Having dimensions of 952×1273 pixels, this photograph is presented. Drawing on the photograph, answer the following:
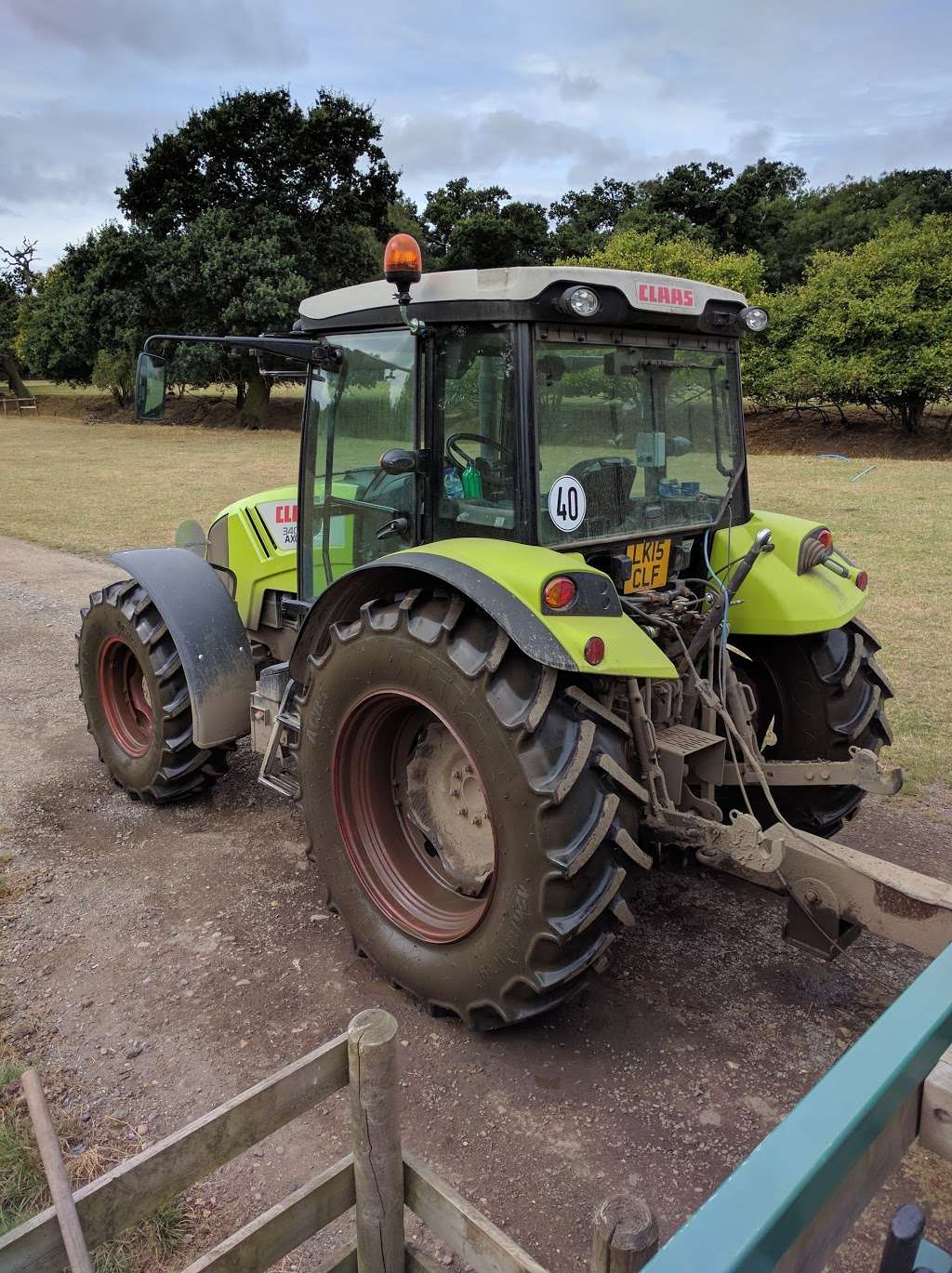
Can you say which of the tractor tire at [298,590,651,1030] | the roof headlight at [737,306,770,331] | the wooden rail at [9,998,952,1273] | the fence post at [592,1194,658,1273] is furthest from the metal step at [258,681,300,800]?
the fence post at [592,1194,658,1273]

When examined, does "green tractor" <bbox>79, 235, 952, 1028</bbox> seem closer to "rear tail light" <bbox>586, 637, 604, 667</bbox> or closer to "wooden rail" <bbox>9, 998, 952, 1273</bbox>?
"rear tail light" <bbox>586, 637, 604, 667</bbox>

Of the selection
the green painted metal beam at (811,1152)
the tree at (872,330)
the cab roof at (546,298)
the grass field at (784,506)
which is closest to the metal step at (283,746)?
the cab roof at (546,298)

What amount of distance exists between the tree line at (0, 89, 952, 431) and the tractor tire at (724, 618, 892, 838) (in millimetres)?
18136

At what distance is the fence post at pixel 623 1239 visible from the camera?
1.26 meters

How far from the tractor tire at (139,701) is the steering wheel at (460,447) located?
5.61 ft

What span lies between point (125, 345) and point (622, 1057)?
26.1m

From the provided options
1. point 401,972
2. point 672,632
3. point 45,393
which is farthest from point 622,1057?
point 45,393

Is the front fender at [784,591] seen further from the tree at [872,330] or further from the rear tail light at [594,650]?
the tree at [872,330]

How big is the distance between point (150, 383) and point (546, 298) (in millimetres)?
1716

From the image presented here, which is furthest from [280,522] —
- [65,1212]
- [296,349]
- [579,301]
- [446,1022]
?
[65,1212]

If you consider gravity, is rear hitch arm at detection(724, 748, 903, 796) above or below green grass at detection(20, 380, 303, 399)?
below

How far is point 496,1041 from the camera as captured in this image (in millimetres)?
2906

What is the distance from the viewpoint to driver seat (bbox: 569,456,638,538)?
123 inches

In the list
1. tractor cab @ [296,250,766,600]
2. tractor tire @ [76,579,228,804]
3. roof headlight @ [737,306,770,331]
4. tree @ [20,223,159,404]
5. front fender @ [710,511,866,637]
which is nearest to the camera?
tractor cab @ [296,250,766,600]
